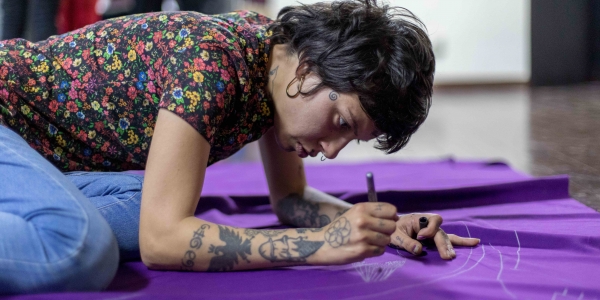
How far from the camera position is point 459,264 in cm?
122

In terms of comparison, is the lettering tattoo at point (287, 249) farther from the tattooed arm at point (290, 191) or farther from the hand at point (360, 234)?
the tattooed arm at point (290, 191)

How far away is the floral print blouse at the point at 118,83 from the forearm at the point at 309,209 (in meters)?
0.28

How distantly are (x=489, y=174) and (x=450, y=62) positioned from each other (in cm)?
422

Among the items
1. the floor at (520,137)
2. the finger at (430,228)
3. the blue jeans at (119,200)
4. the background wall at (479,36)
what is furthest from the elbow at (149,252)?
the background wall at (479,36)

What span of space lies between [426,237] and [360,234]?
0.32 metres

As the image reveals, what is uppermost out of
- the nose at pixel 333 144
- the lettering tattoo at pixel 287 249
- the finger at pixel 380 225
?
the nose at pixel 333 144

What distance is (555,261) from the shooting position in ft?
4.06

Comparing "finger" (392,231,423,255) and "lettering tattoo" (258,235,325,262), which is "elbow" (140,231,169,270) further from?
"finger" (392,231,423,255)

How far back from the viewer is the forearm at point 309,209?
1.50 meters

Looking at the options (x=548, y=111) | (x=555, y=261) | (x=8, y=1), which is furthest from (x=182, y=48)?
(x=548, y=111)

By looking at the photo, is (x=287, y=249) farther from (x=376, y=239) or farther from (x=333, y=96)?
(x=333, y=96)

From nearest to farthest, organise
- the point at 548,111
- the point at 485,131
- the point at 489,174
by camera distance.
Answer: the point at 489,174 < the point at 485,131 < the point at 548,111

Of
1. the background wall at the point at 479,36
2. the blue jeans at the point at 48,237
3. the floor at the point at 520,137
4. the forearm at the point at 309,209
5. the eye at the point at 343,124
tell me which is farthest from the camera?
the background wall at the point at 479,36

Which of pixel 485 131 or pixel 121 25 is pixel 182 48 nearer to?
pixel 121 25
